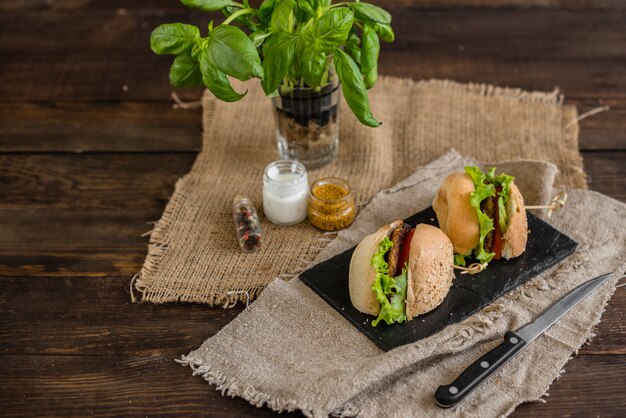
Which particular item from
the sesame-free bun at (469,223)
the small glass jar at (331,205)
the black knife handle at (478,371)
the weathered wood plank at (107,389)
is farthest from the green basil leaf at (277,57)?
the black knife handle at (478,371)

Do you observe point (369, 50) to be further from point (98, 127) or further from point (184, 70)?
point (98, 127)

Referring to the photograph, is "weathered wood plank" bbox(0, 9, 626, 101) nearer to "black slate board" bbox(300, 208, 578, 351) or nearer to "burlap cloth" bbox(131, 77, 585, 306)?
"burlap cloth" bbox(131, 77, 585, 306)

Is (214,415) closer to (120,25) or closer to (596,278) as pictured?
(596,278)

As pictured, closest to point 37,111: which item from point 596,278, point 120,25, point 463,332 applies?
point 120,25

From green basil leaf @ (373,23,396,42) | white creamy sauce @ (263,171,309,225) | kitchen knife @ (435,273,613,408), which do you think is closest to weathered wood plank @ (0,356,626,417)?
kitchen knife @ (435,273,613,408)

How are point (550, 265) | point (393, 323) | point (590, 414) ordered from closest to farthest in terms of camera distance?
point (590, 414)
point (393, 323)
point (550, 265)

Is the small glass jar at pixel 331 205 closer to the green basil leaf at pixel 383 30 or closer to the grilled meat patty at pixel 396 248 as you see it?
the grilled meat patty at pixel 396 248

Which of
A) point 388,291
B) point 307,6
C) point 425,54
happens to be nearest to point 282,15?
point 307,6
